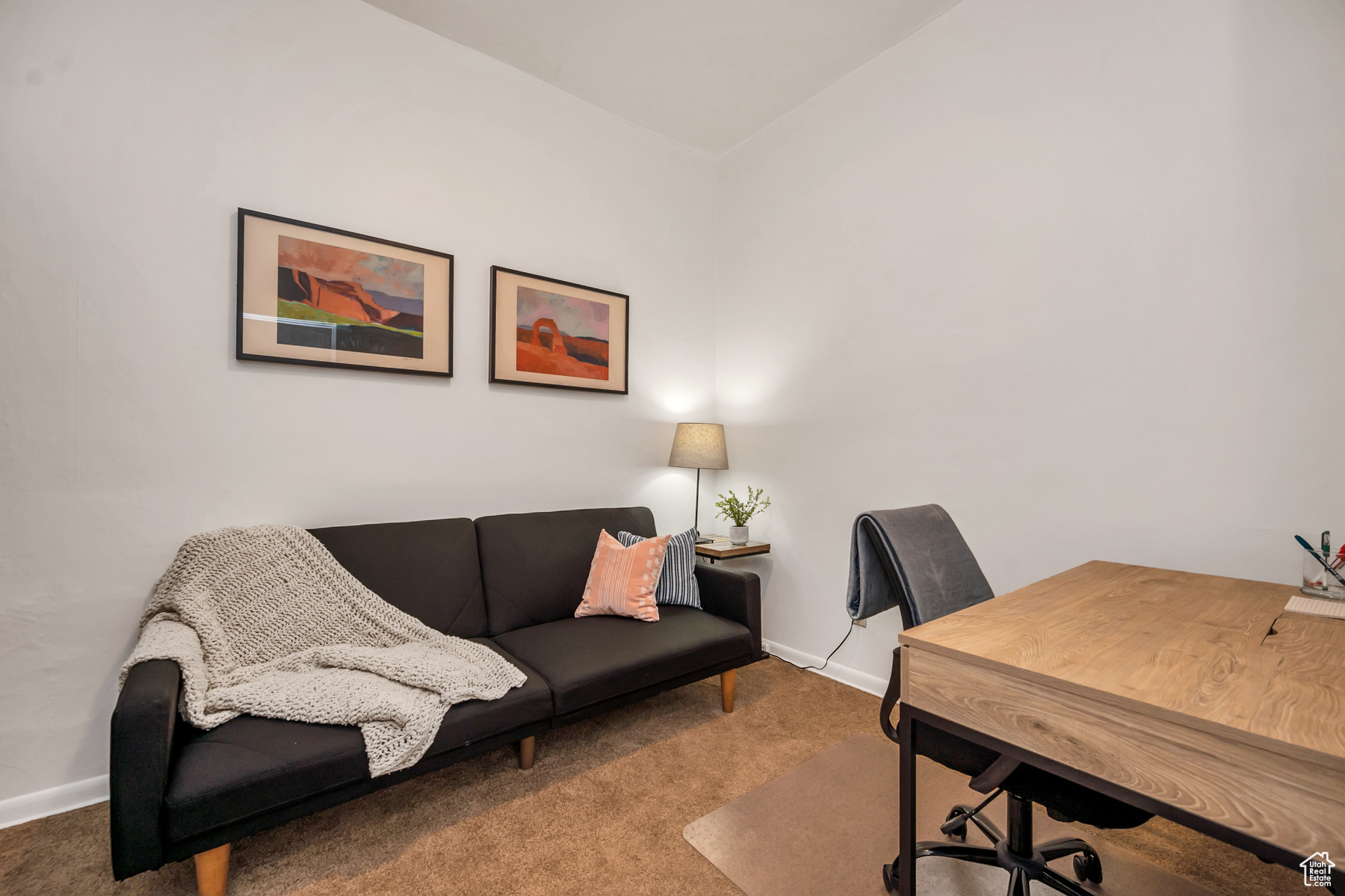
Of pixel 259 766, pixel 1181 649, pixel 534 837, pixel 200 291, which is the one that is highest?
pixel 200 291

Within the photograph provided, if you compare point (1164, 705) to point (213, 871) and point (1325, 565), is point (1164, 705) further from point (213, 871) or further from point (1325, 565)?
point (213, 871)

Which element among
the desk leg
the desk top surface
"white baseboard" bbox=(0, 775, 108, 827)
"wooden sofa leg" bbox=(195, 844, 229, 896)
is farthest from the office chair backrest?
"white baseboard" bbox=(0, 775, 108, 827)

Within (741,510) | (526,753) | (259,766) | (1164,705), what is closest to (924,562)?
(1164,705)

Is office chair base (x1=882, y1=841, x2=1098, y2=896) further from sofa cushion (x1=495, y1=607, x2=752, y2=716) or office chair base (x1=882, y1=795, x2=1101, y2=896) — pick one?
sofa cushion (x1=495, y1=607, x2=752, y2=716)

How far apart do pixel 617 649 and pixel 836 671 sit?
129cm

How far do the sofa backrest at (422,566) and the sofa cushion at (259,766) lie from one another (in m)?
0.63

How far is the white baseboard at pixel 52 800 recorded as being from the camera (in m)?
1.69

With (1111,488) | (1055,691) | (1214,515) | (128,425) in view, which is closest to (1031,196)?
(1111,488)

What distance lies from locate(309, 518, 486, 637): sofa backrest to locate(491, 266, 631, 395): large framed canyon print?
0.79 m

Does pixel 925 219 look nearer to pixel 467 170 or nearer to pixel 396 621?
pixel 467 170

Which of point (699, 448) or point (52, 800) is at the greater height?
point (699, 448)

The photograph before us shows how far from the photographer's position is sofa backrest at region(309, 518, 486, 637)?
210cm

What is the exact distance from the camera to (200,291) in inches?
78.1

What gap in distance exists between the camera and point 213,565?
5.95 ft
